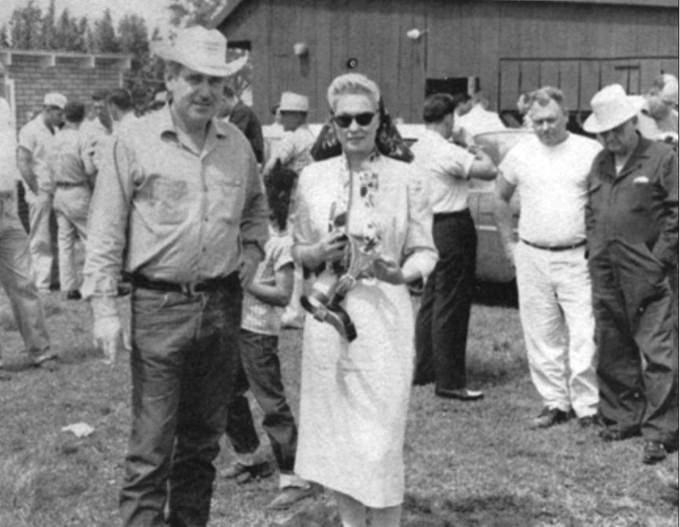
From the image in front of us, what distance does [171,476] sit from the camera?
4957mm

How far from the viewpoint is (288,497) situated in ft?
19.2

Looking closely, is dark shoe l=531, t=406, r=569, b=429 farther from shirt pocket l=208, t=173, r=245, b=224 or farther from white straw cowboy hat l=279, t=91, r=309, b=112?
white straw cowboy hat l=279, t=91, r=309, b=112

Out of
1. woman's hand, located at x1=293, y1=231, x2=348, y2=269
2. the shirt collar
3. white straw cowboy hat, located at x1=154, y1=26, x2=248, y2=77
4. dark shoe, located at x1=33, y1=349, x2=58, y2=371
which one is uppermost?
white straw cowboy hat, located at x1=154, y1=26, x2=248, y2=77

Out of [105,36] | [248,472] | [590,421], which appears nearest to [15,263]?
[248,472]

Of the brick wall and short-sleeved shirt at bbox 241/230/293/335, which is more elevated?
the brick wall

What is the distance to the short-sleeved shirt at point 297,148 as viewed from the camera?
7.13 m

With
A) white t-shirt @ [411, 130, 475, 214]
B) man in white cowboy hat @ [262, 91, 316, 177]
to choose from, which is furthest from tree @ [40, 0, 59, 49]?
white t-shirt @ [411, 130, 475, 214]

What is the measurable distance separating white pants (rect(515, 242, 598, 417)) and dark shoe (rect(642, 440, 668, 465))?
69 centimetres

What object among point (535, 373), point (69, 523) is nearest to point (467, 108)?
point (535, 373)

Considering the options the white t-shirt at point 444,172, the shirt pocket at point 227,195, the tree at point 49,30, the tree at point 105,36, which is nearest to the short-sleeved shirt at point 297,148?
the white t-shirt at point 444,172

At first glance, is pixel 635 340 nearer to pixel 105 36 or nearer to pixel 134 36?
pixel 105 36

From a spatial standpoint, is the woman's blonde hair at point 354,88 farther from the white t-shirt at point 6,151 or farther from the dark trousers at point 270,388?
the white t-shirt at point 6,151

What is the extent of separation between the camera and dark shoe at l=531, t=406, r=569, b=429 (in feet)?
24.0

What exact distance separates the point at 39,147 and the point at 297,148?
5.21 metres
